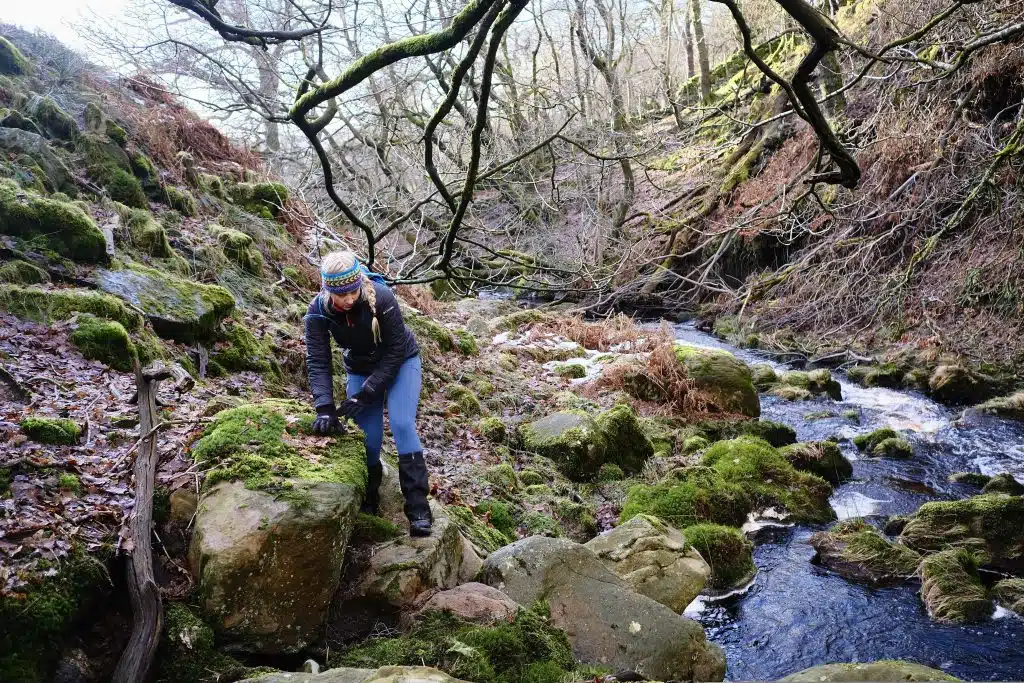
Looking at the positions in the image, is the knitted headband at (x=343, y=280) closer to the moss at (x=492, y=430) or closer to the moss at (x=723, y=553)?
the moss at (x=723, y=553)

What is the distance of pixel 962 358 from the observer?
10625mm

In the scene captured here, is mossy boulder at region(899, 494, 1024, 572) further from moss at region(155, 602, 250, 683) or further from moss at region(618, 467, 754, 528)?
moss at region(155, 602, 250, 683)

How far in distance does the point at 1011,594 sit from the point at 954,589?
45 cm

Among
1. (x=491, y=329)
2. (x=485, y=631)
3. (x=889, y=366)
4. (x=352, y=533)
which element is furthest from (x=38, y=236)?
(x=889, y=366)

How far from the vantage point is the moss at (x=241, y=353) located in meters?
6.65

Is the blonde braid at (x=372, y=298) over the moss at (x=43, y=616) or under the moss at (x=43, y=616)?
over

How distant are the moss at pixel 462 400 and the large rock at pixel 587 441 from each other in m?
0.73

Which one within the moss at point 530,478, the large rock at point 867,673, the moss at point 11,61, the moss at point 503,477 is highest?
the moss at point 11,61

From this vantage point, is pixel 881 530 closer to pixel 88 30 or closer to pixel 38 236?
pixel 38 236

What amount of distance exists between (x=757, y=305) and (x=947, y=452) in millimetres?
6037

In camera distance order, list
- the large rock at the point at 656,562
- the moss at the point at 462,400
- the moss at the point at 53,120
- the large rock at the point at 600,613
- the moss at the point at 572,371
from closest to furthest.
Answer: the large rock at the point at 600,613 < the large rock at the point at 656,562 < the moss at the point at 53,120 < the moss at the point at 462,400 < the moss at the point at 572,371

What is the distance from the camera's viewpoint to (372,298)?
4062 mm

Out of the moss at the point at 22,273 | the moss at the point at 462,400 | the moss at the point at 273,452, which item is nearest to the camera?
the moss at the point at 273,452

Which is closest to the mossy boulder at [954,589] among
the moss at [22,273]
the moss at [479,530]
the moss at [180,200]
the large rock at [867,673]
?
the large rock at [867,673]
